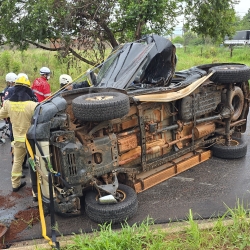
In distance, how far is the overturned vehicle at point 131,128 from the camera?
13.0ft

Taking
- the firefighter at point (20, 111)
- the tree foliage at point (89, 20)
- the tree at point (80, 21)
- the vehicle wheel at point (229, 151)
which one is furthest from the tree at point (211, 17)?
the firefighter at point (20, 111)

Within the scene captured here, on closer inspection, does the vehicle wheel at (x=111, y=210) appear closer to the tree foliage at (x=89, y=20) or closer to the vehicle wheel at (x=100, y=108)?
the vehicle wheel at (x=100, y=108)

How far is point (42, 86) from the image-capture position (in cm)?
693

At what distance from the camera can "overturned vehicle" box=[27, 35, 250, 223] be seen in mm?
3959

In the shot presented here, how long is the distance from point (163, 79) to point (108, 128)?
1609mm

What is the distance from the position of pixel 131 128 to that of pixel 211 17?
25.0ft

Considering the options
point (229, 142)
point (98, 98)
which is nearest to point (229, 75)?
point (229, 142)

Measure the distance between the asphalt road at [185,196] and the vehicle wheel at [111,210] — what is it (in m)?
0.12

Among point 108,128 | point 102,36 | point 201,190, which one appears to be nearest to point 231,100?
point 201,190

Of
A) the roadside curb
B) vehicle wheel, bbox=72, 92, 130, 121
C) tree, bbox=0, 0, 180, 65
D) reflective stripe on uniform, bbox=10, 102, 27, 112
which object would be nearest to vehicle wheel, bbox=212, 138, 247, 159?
the roadside curb

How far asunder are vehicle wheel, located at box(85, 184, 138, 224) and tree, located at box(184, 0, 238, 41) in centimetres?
842

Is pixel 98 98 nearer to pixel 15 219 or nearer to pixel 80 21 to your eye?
pixel 15 219

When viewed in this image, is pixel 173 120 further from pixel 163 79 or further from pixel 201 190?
pixel 201 190

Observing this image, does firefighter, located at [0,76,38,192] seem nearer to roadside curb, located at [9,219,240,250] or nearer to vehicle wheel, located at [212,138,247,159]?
roadside curb, located at [9,219,240,250]
